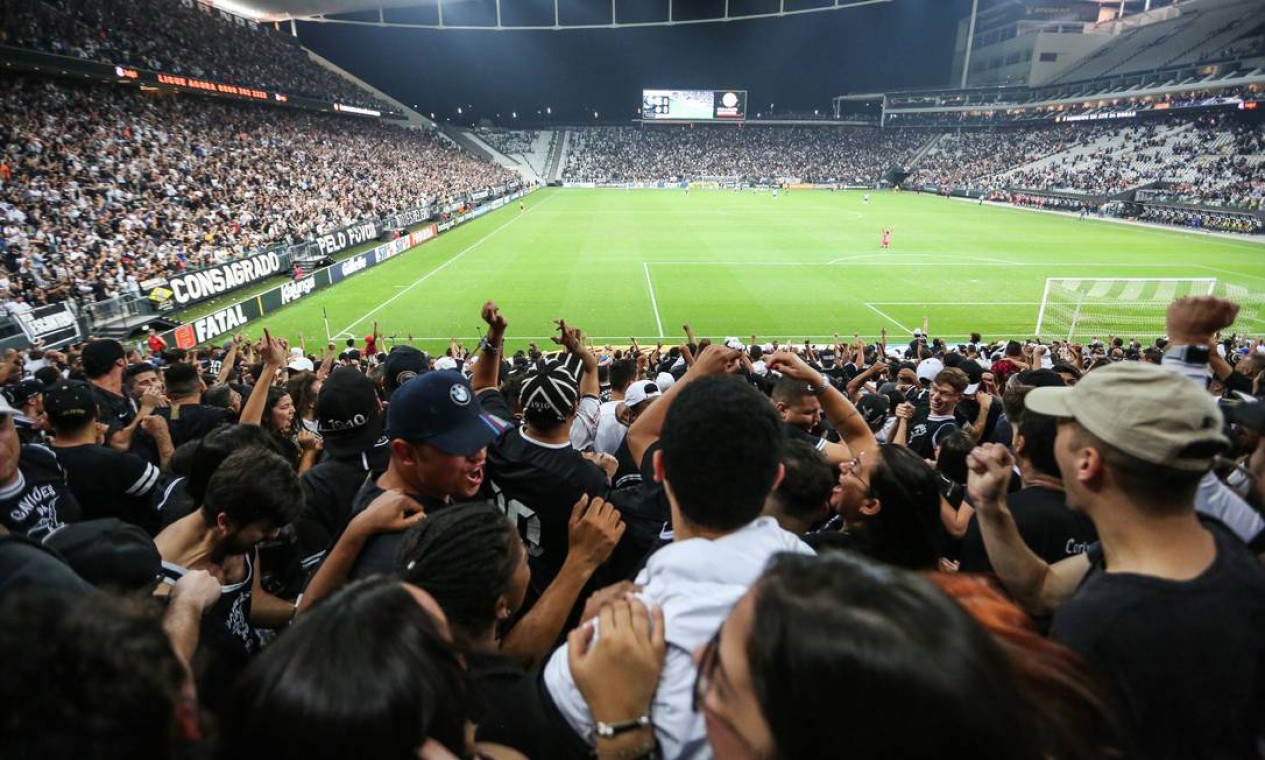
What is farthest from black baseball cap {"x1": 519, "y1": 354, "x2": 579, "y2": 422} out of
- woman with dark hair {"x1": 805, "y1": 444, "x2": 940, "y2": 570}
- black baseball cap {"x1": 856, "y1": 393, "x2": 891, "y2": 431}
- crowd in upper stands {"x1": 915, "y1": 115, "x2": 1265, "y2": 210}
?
crowd in upper stands {"x1": 915, "y1": 115, "x2": 1265, "y2": 210}

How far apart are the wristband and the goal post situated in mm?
22436

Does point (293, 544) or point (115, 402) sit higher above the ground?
point (293, 544)

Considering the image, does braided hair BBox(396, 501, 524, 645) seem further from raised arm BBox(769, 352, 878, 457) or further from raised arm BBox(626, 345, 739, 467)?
raised arm BBox(769, 352, 878, 457)

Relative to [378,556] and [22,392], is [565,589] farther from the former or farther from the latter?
[22,392]

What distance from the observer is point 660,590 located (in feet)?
5.97

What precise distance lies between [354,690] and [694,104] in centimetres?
9584

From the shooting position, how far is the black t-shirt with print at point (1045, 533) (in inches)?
127

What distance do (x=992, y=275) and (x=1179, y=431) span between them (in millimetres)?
30266

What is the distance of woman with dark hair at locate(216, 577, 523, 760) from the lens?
1295mm

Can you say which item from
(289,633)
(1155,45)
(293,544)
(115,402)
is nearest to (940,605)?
(289,633)

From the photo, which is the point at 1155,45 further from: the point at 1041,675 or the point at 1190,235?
the point at 1041,675

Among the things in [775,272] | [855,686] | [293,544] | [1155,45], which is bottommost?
[775,272]

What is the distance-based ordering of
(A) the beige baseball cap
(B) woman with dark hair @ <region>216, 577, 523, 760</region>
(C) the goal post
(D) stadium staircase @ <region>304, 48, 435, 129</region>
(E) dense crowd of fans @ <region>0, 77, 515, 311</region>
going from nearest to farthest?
(B) woman with dark hair @ <region>216, 577, 523, 760</region> → (A) the beige baseball cap → (C) the goal post → (E) dense crowd of fans @ <region>0, 77, 515, 311</region> → (D) stadium staircase @ <region>304, 48, 435, 129</region>

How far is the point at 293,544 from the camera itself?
3.62 m
